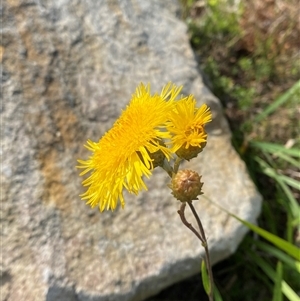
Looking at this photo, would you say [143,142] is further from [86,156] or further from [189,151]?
[86,156]

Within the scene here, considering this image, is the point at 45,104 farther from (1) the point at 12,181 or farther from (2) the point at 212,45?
(2) the point at 212,45

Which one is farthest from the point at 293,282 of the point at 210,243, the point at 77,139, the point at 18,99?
the point at 18,99

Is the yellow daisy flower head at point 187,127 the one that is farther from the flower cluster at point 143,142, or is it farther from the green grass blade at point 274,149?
the green grass blade at point 274,149

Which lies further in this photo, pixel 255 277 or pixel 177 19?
pixel 177 19

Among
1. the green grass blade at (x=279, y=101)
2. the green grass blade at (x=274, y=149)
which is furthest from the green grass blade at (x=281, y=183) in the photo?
the green grass blade at (x=279, y=101)

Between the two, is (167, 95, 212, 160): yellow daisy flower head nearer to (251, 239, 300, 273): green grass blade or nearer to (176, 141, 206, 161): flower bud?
(176, 141, 206, 161): flower bud

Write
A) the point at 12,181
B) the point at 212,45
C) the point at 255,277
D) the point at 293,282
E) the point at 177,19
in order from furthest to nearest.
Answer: the point at 212,45, the point at 177,19, the point at 255,277, the point at 293,282, the point at 12,181
